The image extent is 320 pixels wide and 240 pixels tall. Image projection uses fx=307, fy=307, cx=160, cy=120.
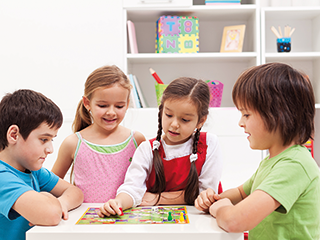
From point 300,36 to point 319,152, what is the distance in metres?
0.94

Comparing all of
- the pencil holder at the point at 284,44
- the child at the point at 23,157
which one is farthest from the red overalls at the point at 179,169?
the pencil holder at the point at 284,44

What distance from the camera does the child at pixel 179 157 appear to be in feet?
3.25

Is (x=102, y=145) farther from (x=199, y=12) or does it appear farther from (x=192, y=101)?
(x=199, y=12)

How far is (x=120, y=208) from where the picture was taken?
0.81 m

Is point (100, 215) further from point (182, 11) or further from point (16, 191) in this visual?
point (182, 11)

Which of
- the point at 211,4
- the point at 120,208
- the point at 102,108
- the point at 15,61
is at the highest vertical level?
the point at 211,4

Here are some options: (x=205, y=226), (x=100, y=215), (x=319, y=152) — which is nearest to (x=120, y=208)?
(x=100, y=215)

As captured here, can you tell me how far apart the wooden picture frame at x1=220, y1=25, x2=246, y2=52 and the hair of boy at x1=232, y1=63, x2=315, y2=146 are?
151 centimetres

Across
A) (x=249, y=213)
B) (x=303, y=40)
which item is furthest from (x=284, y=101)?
(x=303, y=40)

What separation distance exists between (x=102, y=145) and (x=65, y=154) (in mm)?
146

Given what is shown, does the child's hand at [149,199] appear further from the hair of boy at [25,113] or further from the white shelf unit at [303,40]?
the white shelf unit at [303,40]

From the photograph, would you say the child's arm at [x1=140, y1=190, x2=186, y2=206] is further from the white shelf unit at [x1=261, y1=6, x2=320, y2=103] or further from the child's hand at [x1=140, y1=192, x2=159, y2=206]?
the white shelf unit at [x1=261, y1=6, x2=320, y2=103]

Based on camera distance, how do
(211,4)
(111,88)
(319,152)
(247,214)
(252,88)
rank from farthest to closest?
(319,152)
(211,4)
(111,88)
(252,88)
(247,214)

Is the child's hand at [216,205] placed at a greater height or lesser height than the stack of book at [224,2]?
lesser
